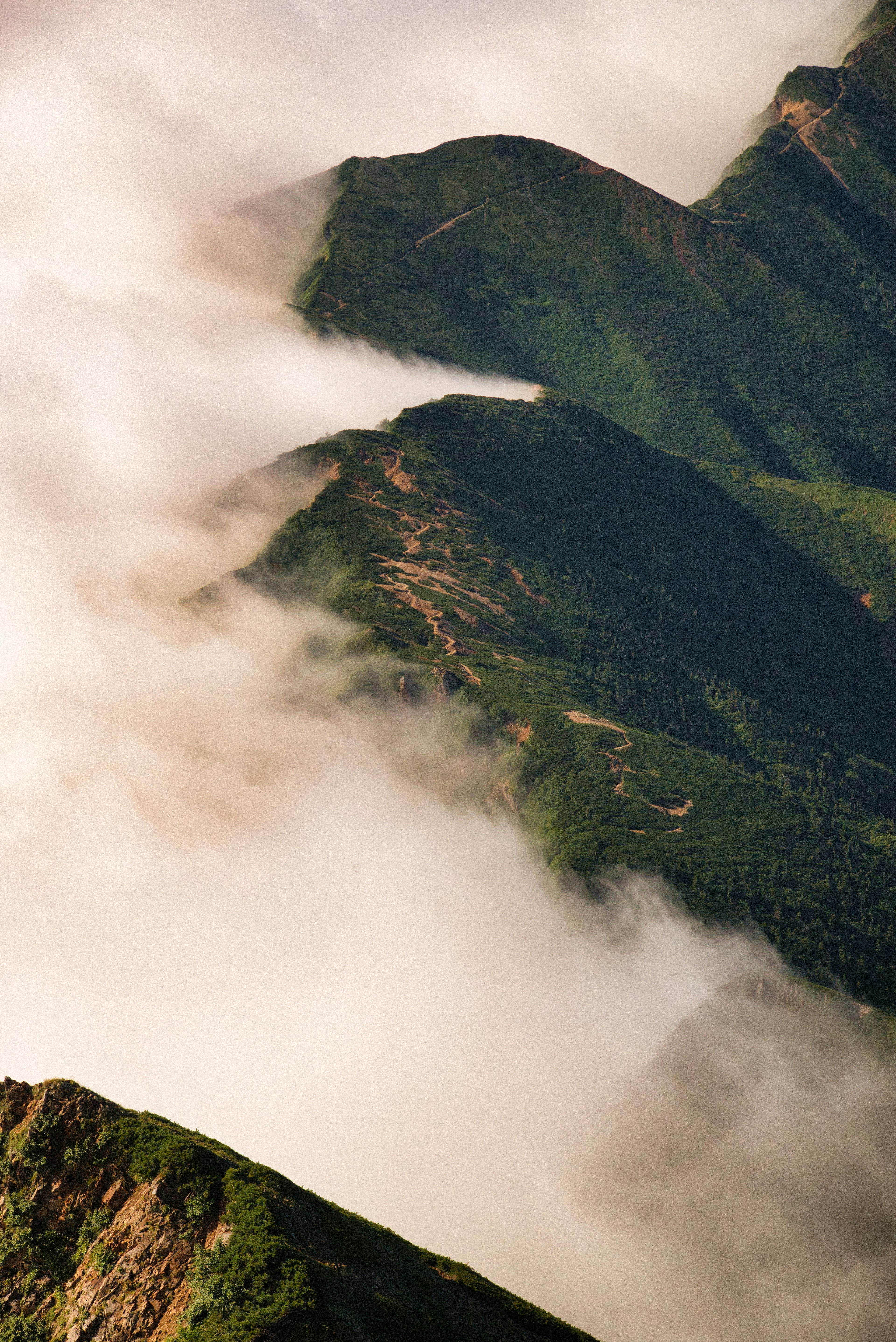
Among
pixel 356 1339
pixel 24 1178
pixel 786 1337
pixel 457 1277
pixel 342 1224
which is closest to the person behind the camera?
pixel 356 1339

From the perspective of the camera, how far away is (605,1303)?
193500 mm

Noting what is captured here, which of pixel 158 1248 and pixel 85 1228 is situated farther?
pixel 85 1228

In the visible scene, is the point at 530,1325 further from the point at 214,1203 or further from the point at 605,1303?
the point at 605,1303

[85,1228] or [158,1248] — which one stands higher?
[158,1248]

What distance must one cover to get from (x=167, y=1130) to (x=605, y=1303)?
5984 inches

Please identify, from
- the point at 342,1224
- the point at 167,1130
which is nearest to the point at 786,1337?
the point at 342,1224

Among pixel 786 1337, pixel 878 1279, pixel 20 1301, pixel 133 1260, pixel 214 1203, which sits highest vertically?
pixel 878 1279

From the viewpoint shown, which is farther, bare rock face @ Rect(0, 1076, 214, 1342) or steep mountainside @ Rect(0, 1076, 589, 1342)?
bare rock face @ Rect(0, 1076, 214, 1342)

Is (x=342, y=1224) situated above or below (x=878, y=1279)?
below

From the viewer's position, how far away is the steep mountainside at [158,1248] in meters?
60.1

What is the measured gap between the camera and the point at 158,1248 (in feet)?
206

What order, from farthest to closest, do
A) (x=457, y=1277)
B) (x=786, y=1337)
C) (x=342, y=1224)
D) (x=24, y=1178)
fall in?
(x=786, y=1337) → (x=457, y=1277) → (x=342, y=1224) → (x=24, y=1178)

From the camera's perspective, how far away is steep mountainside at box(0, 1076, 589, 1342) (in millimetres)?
60125

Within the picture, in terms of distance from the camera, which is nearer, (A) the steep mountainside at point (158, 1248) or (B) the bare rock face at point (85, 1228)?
(A) the steep mountainside at point (158, 1248)
